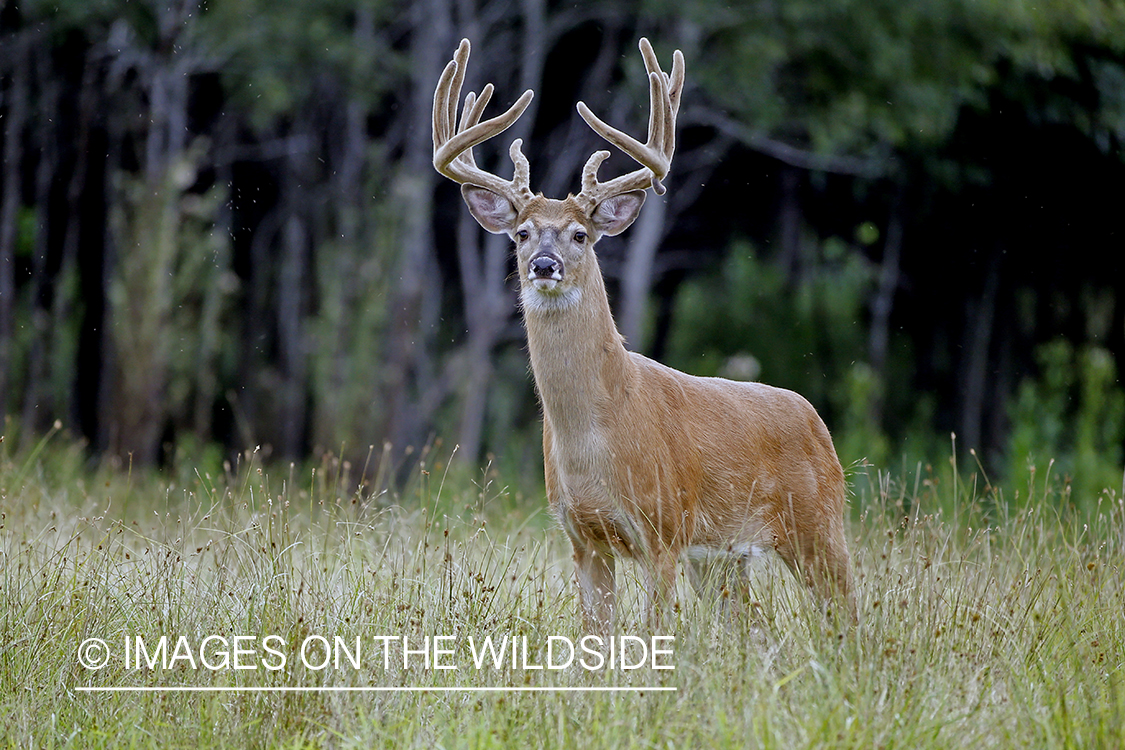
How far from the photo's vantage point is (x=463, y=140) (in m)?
5.54

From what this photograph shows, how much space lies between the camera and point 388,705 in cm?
416

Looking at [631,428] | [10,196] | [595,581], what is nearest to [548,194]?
[10,196]

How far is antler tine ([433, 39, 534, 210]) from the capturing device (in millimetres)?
5559

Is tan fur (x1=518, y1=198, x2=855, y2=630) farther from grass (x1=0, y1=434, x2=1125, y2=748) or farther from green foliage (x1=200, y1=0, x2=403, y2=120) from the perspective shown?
green foliage (x1=200, y1=0, x2=403, y2=120)

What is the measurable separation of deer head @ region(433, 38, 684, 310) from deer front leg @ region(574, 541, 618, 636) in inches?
39.8

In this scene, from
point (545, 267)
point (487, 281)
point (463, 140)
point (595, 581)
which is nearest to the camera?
point (595, 581)

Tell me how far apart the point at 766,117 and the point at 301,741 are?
30.2ft

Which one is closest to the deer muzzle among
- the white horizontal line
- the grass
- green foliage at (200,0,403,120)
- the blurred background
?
the grass

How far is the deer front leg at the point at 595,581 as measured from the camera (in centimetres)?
491

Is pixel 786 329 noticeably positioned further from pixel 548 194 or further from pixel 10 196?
pixel 10 196

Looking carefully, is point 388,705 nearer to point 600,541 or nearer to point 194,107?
point 600,541

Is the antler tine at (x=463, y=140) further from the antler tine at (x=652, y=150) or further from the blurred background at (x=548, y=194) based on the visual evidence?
the blurred background at (x=548, y=194)

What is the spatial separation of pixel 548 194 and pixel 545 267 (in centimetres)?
794

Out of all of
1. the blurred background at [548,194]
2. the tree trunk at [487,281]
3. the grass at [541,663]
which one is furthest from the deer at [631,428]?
the tree trunk at [487,281]
